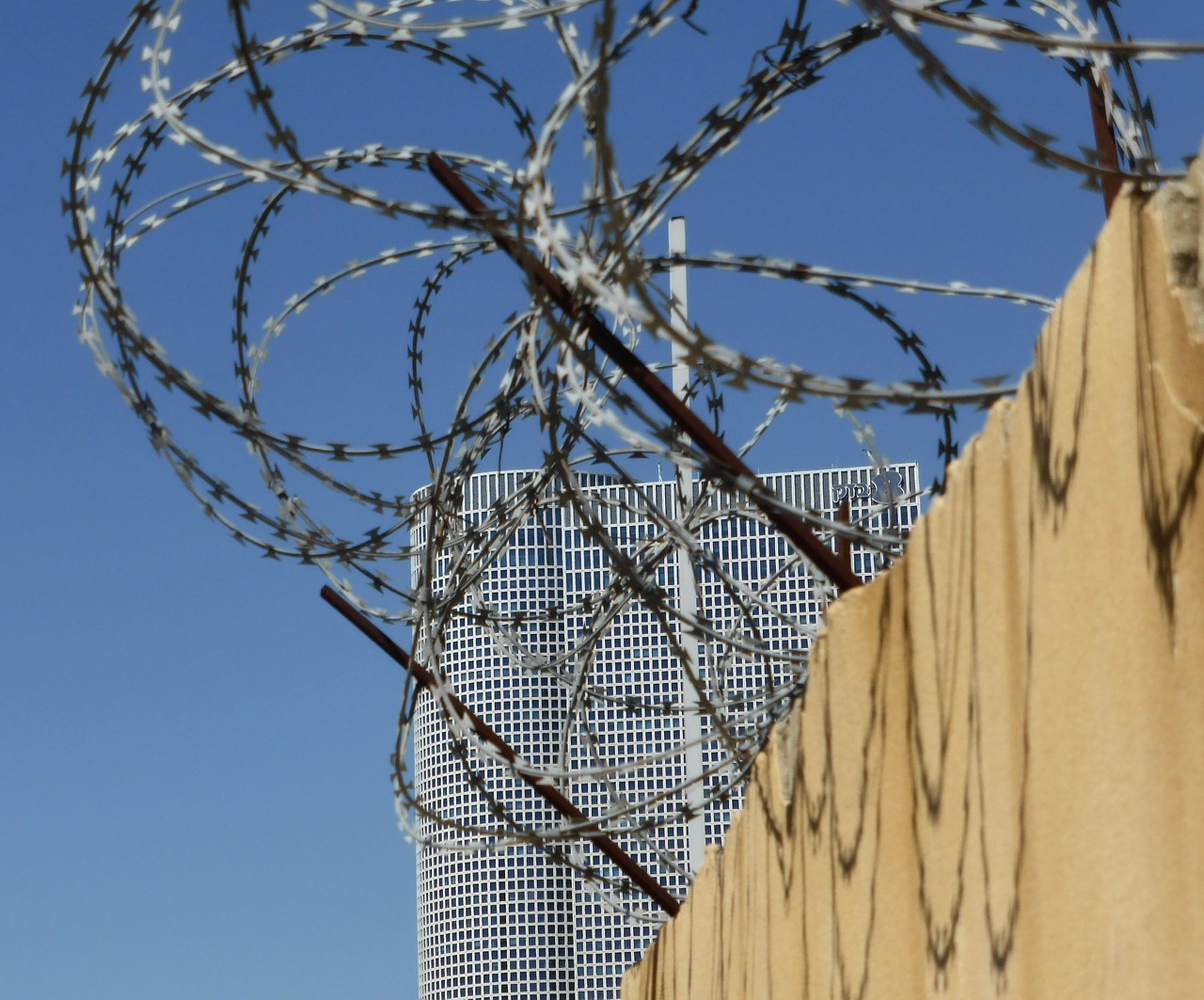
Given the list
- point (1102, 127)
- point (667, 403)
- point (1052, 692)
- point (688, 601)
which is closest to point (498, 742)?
point (667, 403)

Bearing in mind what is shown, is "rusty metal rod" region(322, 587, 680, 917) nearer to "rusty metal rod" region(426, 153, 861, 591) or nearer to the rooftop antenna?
the rooftop antenna

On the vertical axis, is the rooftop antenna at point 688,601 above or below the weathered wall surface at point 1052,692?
above

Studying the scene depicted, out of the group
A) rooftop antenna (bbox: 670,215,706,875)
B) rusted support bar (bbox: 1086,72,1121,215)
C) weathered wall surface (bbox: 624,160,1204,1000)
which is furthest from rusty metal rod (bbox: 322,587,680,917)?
rusted support bar (bbox: 1086,72,1121,215)

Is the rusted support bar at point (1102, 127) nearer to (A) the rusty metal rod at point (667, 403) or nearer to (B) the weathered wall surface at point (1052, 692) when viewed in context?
(B) the weathered wall surface at point (1052, 692)

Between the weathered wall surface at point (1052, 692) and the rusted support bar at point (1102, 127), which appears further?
the rusted support bar at point (1102, 127)

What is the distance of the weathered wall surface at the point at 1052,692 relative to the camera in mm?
2254

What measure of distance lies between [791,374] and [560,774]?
4.37 ft

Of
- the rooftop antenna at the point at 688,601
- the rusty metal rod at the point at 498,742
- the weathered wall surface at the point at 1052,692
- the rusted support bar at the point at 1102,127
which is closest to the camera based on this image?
the weathered wall surface at the point at 1052,692

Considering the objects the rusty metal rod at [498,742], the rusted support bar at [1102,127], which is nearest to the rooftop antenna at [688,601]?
the rusty metal rod at [498,742]

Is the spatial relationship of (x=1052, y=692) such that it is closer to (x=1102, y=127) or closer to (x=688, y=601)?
(x=1102, y=127)

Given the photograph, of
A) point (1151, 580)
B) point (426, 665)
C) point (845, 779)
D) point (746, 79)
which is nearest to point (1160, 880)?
point (1151, 580)

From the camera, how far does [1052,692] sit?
8.52ft

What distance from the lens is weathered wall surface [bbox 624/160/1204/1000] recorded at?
225 centimetres

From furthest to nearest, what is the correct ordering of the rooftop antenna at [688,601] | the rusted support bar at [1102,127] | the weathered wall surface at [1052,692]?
the rooftop antenna at [688,601]
the rusted support bar at [1102,127]
the weathered wall surface at [1052,692]
